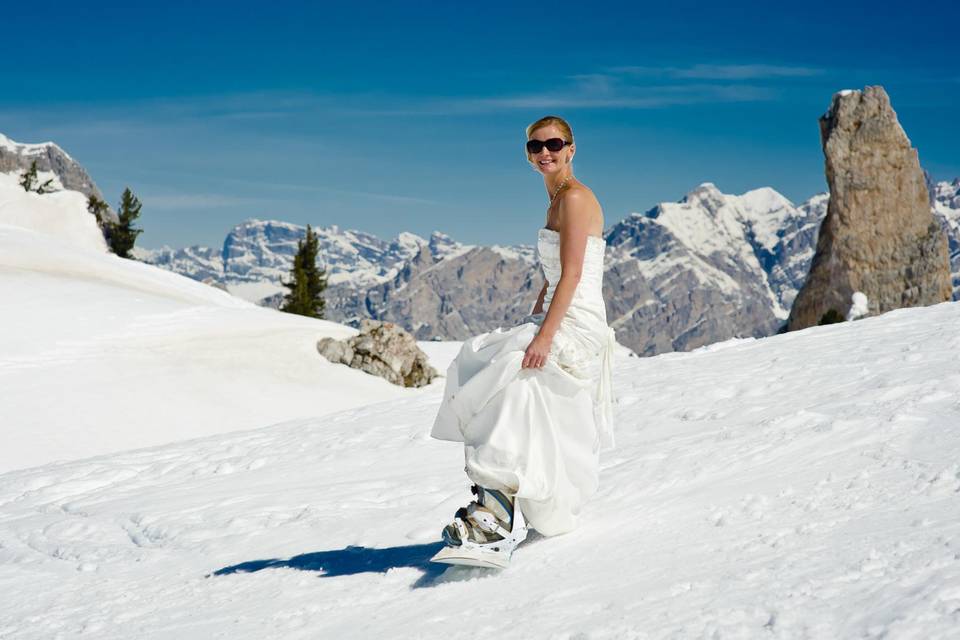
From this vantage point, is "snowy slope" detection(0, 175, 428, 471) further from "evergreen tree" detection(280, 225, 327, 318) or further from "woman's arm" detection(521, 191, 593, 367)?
"evergreen tree" detection(280, 225, 327, 318)

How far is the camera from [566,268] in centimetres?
501

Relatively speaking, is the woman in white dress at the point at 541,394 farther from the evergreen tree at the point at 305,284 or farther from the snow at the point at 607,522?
the evergreen tree at the point at 305,284

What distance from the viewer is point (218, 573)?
5996mm

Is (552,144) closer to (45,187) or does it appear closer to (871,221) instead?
(871,221)

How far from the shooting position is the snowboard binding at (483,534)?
16.1ft

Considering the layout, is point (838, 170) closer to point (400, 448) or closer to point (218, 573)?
point (400, 448)

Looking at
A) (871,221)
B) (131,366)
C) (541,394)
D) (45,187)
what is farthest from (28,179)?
(541,394)

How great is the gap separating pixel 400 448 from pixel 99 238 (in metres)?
58.0

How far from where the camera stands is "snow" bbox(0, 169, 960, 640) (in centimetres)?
406

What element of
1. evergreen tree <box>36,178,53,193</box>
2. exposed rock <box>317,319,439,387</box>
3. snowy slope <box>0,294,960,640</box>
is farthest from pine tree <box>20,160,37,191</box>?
snowy slope <box>0,294,960,640</box>

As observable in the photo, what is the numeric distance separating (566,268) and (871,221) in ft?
103

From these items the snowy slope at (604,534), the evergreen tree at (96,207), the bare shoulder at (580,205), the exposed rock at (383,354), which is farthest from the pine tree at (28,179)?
the bare shoulder at (580,205)

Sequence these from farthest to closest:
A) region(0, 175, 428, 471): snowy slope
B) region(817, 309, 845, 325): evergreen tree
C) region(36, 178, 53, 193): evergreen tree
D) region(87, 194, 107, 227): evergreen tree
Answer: region(87, 194, 107, 227): evergreen tree → region(36, 178, 53, 193): evergreen tree → region(817, 309, 845, 325): evergreen tree → region(0, 175, 428, 471): snowy slope

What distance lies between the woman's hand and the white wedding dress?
7 centimetres
